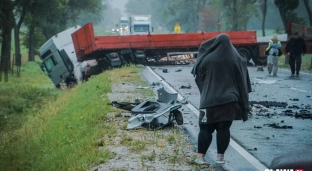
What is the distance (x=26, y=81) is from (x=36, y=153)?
25336mm

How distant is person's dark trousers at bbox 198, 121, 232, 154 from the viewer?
300 inches

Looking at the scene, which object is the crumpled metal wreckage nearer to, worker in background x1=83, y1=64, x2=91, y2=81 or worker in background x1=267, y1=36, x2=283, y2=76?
worker in background x1=267, y1=36, x2=283, y2=76

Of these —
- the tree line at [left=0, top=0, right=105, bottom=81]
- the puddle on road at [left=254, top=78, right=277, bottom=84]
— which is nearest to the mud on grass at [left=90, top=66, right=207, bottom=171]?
the puddle on road at [left=254, top=78, right=277, bottom=84]

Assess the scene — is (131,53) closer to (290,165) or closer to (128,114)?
(128,114)

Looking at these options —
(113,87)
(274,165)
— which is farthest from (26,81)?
(274,165)

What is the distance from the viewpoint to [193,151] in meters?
8.67

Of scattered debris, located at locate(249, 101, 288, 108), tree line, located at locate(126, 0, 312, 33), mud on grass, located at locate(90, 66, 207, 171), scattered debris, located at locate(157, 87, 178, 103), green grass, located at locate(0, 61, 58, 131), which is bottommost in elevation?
green grass, located at locate(0, 61, 58, 131)

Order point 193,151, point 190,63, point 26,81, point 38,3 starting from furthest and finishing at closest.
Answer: point 38,3 < point 26,81 < point 190,63 < point 193,151

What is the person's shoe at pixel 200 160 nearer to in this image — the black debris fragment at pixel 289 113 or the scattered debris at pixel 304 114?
the scattered debris at pixel 304 114

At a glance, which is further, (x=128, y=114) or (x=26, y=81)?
(x=26, y=81)

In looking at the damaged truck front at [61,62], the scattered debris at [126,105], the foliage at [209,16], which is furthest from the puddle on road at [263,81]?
the foliage at [209,16]

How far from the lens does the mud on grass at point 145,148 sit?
25.5 ft

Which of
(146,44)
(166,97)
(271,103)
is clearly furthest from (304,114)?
(146,44)

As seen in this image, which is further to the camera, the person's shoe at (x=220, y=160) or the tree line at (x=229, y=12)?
the tree line at (x=229, y=12)
